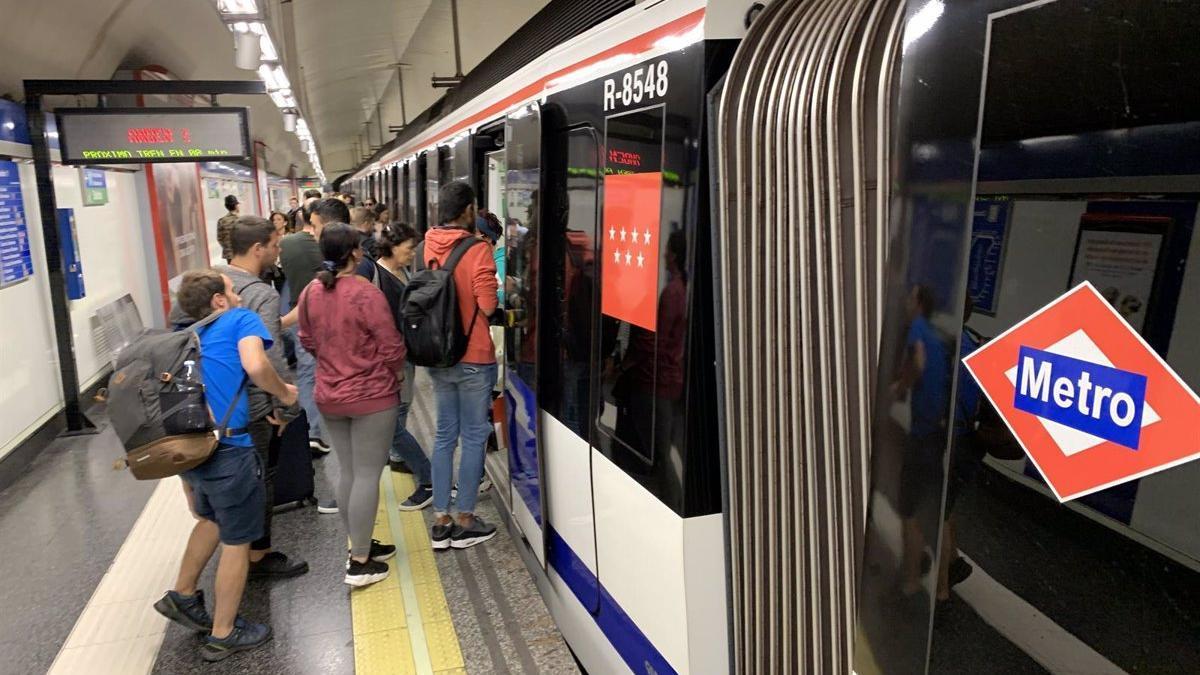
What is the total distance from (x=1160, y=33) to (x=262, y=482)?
3.29m

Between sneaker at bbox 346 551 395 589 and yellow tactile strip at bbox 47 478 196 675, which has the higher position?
sneaker at bbox 346 551 395 589

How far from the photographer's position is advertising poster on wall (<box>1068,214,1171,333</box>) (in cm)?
77

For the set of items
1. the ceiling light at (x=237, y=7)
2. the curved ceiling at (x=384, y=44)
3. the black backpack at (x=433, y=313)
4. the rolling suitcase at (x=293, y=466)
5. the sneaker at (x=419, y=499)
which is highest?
the curved ceiling at (x=384, y=44)

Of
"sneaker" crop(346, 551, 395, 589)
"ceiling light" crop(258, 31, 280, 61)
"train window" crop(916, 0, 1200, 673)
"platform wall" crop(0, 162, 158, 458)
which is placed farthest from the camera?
"platform wall" crop(0, 162, 158, 458)

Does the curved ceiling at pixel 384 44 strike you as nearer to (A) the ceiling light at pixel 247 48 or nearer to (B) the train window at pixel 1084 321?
(A) the ceiling light at pixel 247 48

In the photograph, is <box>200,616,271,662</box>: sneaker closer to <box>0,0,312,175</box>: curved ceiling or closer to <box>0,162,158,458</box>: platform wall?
<box>0,162,158,458</box>: platform wall

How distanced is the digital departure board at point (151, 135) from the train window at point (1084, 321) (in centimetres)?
682

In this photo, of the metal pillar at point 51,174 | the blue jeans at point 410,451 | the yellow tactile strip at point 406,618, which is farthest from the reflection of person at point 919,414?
the metal pillar at point 51,174

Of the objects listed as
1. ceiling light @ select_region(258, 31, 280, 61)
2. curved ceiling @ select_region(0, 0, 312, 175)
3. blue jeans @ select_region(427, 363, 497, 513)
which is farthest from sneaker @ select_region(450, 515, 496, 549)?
curved ceiling @ select_region(0, 0, 312, 175)

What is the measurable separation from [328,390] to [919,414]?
286 cm

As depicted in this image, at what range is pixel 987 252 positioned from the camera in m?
0.93

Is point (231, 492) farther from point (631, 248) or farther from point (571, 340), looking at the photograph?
point (631, 248)

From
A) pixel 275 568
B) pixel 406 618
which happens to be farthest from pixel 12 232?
pixel 406 618

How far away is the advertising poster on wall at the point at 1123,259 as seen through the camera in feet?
2.53
